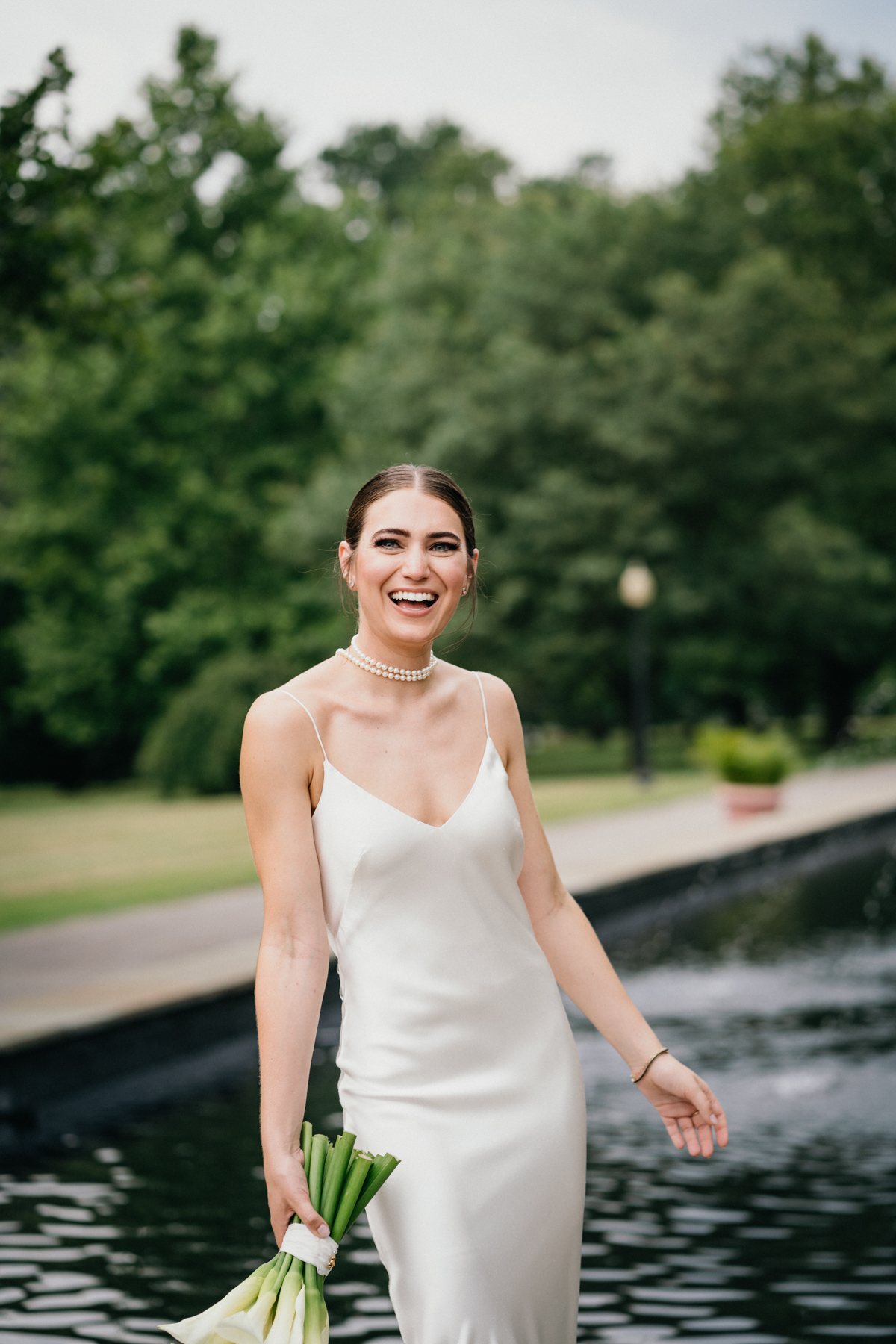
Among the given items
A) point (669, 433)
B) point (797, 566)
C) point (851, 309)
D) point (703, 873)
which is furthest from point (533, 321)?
point (703, 873)

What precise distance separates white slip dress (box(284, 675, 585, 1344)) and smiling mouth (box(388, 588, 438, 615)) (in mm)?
270

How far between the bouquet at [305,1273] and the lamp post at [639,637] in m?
22.6

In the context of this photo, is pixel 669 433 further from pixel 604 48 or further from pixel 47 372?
pixel 47 372

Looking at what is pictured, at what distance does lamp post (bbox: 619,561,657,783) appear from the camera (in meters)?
24.5

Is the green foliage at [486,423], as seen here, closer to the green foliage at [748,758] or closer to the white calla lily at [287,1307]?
the green foliage at [748,758]

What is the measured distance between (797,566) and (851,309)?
1011cm

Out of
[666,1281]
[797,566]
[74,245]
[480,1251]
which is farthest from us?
[797,566]

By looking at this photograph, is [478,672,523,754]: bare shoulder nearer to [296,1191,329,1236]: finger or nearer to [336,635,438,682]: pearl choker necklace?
[336,635,438,682]: pearl choker necklace

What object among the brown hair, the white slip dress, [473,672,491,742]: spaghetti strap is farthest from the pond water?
the brown hair

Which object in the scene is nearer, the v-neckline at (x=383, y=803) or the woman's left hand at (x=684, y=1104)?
the v-neckline at (x=383, y=803)

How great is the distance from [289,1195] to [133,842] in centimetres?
1663

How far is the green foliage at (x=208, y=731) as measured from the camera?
85.3 feet

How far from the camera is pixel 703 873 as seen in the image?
13.7 m

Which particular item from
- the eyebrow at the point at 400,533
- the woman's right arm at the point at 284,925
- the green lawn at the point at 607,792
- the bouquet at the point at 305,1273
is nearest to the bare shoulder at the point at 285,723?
the woman's right arm at the point at 284,925
